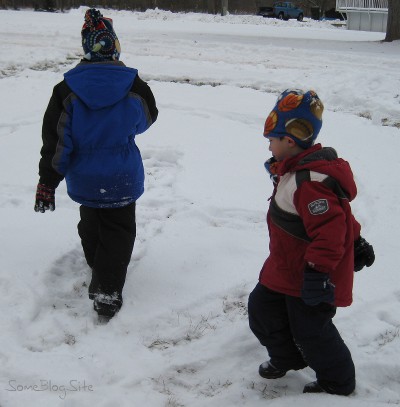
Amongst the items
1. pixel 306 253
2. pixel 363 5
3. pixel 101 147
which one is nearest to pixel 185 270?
pixel 101 147

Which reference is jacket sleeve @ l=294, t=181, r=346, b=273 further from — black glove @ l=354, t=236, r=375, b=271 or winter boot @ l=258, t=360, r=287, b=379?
winter boot @ l=258, t=360, r=287, b=379

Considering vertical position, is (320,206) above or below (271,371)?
above

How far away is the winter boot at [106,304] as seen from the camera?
3.11 m

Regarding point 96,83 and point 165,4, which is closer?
point 96,83

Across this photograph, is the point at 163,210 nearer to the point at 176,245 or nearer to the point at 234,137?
the point at 176,245

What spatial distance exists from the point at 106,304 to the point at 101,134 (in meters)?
1.01

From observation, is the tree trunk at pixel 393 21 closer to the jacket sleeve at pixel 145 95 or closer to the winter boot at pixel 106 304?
the jacket sleeve at pixel 145 95

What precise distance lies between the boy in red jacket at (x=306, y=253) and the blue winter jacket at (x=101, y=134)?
3.08 ft

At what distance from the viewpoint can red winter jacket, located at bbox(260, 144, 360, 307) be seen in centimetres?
209

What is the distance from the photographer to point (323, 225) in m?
2.09

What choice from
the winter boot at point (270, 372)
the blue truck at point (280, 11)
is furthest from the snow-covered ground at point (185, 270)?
the blue truck at point (280, 11)

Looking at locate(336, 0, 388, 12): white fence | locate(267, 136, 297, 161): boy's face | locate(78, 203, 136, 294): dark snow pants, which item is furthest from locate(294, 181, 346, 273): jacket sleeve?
locate(336, 0, 388, 12): white fence

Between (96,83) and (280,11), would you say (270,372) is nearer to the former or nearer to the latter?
(96,83)

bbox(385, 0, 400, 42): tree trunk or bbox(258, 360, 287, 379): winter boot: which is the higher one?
bbox(385, 0, 400, 42): tree trunk
